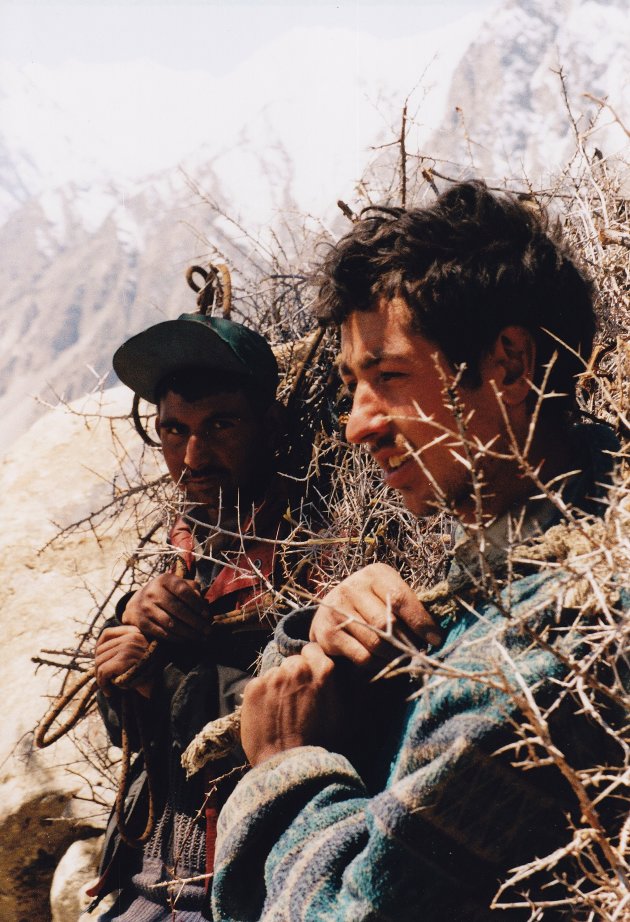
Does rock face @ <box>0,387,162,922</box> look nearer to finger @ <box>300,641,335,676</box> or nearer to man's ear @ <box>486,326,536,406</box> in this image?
finger @ <box>300,641,335,676</box>

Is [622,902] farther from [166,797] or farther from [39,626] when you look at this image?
[39,626]

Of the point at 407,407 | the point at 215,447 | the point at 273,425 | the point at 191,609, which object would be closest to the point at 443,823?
the point at 407,407

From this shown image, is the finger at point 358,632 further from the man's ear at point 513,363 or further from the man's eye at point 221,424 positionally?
the man's eye at point 221,424

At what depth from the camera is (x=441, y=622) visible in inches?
68.3

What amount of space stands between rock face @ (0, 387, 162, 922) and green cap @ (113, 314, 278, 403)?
0.43 meters

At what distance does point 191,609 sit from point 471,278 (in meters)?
1.31

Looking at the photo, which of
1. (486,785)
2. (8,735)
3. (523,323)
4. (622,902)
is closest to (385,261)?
(523,323)

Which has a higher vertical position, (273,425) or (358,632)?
(273,425)

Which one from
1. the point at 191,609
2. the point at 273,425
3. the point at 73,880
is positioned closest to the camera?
the point at 191,609

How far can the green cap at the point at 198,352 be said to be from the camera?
3.01m

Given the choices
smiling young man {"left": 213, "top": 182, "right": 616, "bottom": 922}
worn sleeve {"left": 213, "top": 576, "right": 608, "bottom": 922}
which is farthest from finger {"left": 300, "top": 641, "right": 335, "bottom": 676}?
worn sleeve {"left": 213, "top": 576, "right": 608, "bottom": 922}

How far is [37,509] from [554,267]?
13.6 ft

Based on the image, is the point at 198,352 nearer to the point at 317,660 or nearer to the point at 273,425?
the point at 273,425

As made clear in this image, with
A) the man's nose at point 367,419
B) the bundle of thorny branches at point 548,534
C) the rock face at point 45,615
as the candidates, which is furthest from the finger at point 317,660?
the rock face at point 45,615
